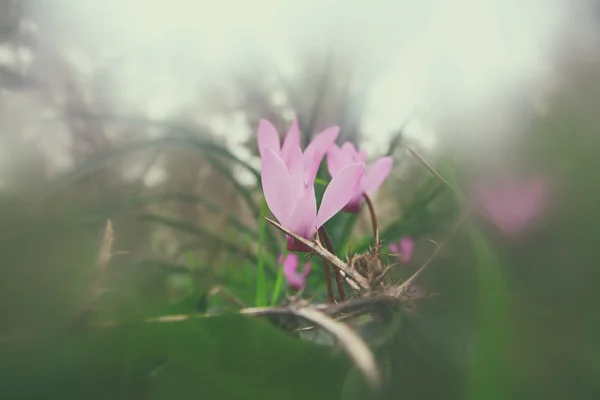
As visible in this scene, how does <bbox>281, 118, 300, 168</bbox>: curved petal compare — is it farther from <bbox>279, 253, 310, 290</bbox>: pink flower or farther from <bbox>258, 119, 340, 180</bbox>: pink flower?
<bbox>279, 253, 310, 290</bbox>: pink flower

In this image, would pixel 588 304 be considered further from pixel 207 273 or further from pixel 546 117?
pixel 207 273

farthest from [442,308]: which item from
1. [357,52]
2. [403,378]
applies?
[357,52]

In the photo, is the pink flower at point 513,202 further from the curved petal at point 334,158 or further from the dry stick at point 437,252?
the curved petal at point 334,158

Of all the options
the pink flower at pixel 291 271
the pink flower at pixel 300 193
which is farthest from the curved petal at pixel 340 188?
the pink flower at pixel 291 271

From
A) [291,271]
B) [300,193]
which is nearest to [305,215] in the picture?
[300,193]

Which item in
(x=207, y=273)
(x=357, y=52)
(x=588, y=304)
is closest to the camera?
(x=588, y=304)

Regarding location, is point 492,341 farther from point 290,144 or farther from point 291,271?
point 291,271
